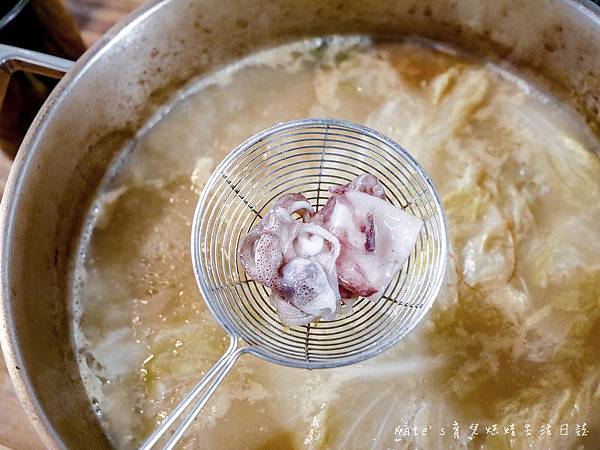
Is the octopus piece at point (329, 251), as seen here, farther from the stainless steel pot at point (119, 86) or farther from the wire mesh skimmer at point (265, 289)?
the stainless steel pot at point (119, 86)

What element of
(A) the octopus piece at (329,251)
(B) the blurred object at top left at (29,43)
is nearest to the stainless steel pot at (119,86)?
(B) the blurred object at top left at (29,43)

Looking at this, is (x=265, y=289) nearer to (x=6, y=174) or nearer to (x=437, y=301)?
(x=437, y=301)

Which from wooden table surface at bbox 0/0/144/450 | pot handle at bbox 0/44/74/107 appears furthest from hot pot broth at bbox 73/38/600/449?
pot handle at bbox 0/44/74/107

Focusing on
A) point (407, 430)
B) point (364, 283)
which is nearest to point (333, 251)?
point (364, 283)

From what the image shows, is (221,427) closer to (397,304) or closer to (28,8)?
(397,304)

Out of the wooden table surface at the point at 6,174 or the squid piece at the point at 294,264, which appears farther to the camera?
the wooden table surface at the point at 6,174

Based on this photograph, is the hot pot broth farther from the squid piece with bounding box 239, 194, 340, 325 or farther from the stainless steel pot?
the squid piece with bounding box 239, 194, 340, 325
